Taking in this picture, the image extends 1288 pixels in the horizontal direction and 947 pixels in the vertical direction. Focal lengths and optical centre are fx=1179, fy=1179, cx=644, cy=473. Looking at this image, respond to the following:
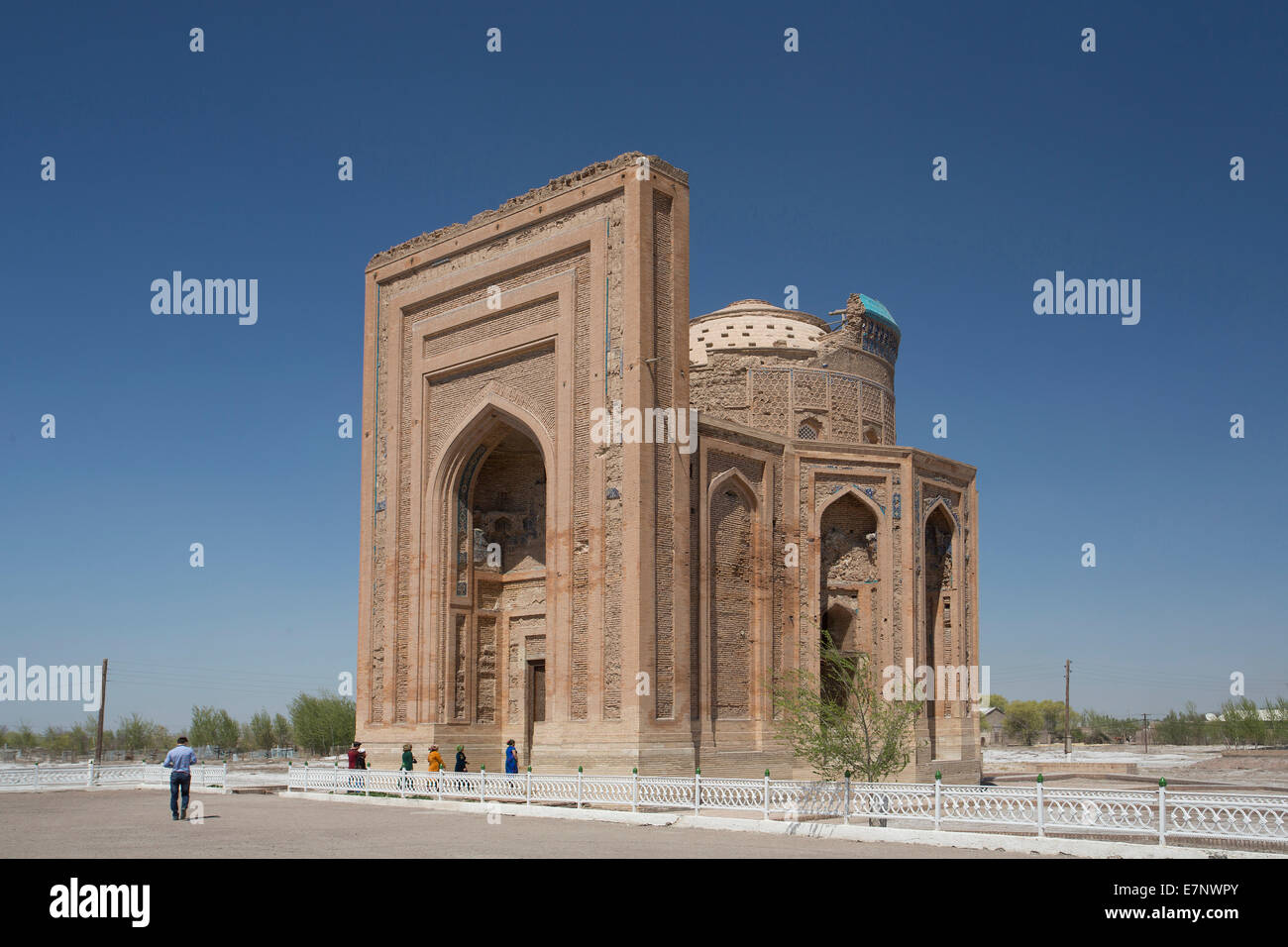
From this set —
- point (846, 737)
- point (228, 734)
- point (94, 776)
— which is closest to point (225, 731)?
point (228, 734)

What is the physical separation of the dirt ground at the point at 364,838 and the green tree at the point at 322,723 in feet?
94.1

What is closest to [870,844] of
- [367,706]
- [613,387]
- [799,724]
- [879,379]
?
[799,724]

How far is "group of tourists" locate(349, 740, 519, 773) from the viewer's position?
62.5ft

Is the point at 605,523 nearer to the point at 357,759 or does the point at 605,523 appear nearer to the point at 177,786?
the point at 357,759

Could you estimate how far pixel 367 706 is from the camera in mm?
23219

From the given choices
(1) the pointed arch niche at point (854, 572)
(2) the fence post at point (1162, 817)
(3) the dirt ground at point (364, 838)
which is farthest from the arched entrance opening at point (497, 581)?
(2) the fence post at point (1162, 817)

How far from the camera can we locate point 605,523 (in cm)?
1922

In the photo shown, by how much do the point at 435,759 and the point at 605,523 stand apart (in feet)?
16.7

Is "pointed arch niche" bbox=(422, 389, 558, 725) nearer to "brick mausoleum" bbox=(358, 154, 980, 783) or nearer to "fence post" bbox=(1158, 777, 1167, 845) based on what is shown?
"brick mausoleum" bbox=(358, 154, 980, 783)

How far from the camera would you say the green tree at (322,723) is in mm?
44875

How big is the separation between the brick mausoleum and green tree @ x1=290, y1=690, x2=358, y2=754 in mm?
22901

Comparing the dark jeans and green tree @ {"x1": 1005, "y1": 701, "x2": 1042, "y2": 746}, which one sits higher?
the dark jeans

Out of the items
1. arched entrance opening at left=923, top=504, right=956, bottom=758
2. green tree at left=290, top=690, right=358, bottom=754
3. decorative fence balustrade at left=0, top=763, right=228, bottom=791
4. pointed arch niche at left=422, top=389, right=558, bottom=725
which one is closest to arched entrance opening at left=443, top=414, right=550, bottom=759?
pointed arch niche at left=422, top=389, right=558, bottom=725
